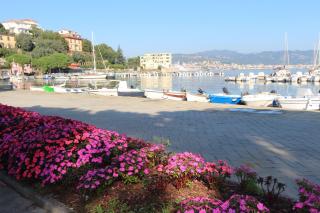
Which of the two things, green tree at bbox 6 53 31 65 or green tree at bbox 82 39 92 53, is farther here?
green tree at bbox 82 39 92 53

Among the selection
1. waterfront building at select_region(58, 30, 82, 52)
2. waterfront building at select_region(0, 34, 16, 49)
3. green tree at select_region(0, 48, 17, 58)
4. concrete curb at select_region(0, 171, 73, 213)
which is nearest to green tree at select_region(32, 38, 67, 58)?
green tree at select_region(0, 48, 17, 58)

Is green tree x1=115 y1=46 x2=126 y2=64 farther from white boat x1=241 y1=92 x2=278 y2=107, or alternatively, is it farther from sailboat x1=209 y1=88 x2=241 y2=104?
white boat x1=241 y1=92 x2=278 y2=107

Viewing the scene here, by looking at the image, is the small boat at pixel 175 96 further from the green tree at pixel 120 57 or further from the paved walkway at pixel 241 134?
the green tree at pixel 120 57

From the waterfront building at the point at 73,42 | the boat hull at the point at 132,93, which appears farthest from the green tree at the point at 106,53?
the boat hull at the point at 132,93

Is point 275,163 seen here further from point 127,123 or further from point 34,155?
point 127,123

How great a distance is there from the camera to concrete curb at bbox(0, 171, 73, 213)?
4050 mm

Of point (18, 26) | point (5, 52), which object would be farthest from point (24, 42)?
point (18, 26)

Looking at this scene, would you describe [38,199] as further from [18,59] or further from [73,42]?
→ [73,42]

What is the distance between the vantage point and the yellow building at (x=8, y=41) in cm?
14438

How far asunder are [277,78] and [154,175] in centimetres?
7840

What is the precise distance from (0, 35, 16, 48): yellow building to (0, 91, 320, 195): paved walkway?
145919 millimetres

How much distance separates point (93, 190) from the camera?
4.11 meters

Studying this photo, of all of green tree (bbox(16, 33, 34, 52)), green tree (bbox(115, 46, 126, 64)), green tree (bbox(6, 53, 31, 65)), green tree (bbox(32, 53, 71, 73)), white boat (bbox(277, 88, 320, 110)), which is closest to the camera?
white boat (bbox(277, 88, 320, 110))

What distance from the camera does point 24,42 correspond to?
139 meters
